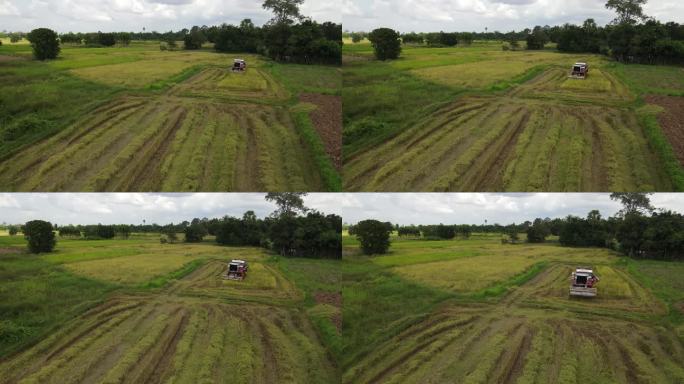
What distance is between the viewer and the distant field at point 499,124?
1274 centimetres

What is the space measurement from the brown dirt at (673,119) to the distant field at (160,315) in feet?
37.8

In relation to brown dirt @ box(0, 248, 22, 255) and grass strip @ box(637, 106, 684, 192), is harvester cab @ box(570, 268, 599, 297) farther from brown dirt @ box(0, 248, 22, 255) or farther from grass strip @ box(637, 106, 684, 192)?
brown dirt @ box(0, 248, 22, 255)

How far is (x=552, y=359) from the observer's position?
11.8 metres

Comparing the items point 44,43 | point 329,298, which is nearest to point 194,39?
point 44,43

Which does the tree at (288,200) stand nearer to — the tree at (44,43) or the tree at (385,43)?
the tree at (385,43)

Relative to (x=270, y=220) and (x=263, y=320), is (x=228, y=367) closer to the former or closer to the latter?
(x=263, y=320)

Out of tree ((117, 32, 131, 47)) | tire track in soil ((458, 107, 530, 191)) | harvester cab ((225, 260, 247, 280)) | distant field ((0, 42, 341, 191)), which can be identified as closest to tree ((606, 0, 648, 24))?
tire track in soil ((458, 107, 530, 191))

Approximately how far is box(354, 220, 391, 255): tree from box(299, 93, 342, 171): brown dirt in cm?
191

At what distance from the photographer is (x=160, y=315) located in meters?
14.6

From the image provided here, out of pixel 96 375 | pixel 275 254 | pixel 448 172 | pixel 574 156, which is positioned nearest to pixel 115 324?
pixel 96 375

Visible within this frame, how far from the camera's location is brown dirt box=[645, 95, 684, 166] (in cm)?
1423

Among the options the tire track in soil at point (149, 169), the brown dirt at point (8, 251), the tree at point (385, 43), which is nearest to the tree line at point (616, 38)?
the tree at point (385, 43)

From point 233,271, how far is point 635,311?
496 inches

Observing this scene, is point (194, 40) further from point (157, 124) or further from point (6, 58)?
point (6, 58)
